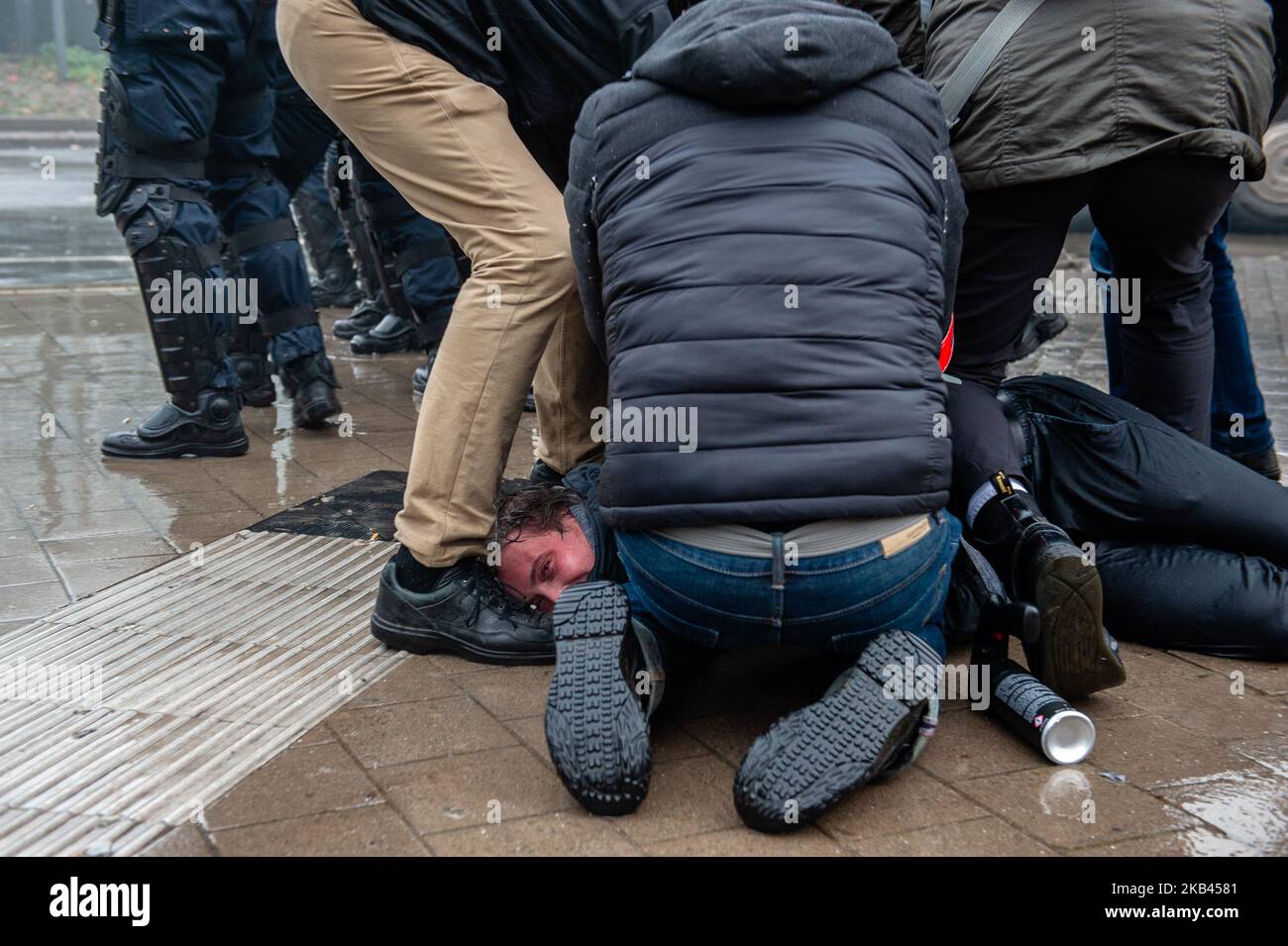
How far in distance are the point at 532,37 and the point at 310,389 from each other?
224 cm

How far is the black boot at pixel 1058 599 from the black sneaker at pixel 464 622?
1.00 m

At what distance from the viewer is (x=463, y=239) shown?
10.5ft

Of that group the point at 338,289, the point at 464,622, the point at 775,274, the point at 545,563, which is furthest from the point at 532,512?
the point at 338,289

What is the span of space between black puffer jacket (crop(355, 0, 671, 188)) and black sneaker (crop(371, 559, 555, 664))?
113 centimetres

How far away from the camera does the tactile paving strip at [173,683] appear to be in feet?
8.17

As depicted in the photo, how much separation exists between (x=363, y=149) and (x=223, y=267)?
1939mm

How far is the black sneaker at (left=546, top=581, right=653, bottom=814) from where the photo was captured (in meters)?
2.39

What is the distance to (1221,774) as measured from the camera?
2.60 meters

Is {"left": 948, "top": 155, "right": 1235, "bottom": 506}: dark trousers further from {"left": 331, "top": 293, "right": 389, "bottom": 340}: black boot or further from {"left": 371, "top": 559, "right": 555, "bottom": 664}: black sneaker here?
{"left": 331, "top": 293, "right": 389, "bottom": 340}: black boot

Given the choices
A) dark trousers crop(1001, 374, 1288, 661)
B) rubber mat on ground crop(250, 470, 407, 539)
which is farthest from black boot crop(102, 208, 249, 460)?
dark trousers crop(1001, 374, 1288, 661)

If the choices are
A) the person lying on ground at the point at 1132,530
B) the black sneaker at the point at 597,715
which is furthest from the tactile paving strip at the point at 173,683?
the black sneaker at the point at 597,715

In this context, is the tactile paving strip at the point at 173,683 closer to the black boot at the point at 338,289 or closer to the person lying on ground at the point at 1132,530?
the person lying on ground at the point at 1132,530
